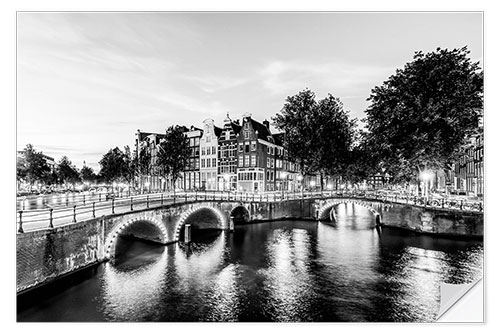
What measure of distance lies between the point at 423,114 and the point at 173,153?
2429 cm

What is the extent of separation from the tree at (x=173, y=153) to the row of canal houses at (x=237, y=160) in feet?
9.23

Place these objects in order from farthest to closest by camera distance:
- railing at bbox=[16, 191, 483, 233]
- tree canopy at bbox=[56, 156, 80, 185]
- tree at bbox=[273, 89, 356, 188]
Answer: tree at bbox=[273, 89, 356, 188], railing at bbox=[16, 191, 483, 233], tree canopy at bbox=[56, 156, 80, 185]

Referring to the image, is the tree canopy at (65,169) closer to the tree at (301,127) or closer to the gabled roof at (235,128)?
the gabled roof at (235,128)

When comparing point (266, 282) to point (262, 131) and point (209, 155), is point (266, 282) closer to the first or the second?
point (262, 131)

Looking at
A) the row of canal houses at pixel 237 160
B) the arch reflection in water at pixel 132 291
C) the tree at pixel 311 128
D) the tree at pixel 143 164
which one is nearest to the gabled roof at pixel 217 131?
the row of canal houses at pixel 237 160

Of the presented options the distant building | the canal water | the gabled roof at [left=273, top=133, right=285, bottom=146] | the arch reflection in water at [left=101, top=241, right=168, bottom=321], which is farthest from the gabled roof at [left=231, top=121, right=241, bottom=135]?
the arch reflection in water at [left=101, top=241, right=168, bottom=321]

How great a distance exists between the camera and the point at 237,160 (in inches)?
1248

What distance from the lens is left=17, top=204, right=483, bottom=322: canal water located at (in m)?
7.77

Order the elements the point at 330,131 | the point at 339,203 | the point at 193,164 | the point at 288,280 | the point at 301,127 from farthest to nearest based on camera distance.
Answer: the point at 193,164
the point at 330,131
the point at 301,127
the point at 339,203
the point at 288,280

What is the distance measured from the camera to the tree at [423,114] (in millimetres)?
14785

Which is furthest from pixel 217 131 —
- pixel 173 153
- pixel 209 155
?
pixel 173 153

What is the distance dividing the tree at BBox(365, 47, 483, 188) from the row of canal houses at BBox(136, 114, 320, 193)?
11.3 m

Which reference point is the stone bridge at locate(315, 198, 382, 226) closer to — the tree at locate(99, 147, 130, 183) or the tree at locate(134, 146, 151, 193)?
the tree at locate(134, 146, 151, 193)
